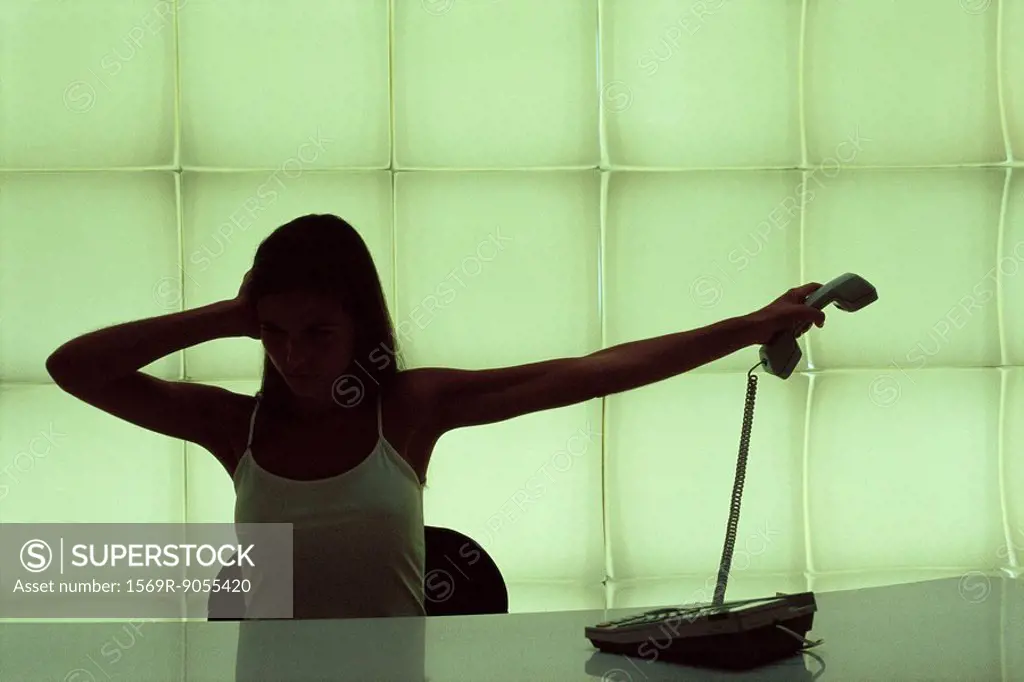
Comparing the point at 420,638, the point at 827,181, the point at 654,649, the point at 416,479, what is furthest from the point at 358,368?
the point at 827,181

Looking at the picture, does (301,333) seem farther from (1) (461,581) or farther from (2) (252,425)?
(1) (461,581)

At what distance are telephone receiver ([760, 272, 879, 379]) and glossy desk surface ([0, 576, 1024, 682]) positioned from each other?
32cm

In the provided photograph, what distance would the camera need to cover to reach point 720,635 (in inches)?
40.9

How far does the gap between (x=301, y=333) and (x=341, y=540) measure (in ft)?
0.99

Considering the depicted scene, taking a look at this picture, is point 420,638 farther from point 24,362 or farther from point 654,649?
point 24,362

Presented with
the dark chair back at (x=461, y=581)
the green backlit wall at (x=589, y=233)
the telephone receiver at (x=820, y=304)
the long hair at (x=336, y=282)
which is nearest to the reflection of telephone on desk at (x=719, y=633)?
the telephone receiver at (x=820, y=304)

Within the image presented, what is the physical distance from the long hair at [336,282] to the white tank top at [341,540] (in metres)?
0.17

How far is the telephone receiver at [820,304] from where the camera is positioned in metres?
1.42

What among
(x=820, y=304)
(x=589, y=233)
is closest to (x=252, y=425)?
(x=820, y=304)

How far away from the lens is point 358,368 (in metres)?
1.72

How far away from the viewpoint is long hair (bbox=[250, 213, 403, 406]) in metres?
1.59

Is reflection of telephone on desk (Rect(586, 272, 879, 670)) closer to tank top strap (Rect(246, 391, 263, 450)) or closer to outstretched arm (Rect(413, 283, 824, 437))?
outstretched arm (Rect(413, 283, 824, 437))

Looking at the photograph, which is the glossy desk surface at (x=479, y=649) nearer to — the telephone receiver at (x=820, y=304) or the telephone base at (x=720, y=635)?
the telephone base at (x=720, y=635)

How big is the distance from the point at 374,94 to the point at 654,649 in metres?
2.35
